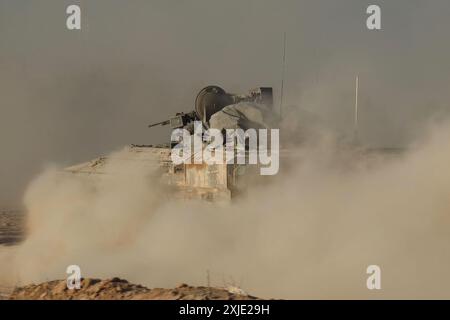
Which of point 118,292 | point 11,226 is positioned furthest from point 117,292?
point 11,226

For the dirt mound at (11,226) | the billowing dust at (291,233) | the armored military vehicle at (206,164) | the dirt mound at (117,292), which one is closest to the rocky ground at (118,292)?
the dirt mound at (117,292)

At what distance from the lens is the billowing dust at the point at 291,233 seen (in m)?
11.4

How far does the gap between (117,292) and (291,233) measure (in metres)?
4.47

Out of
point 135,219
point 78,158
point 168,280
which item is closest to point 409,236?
point 168,280

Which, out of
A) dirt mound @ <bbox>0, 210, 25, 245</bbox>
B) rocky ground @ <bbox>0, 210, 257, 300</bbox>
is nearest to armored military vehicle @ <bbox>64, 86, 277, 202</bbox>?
dirt mound @ <bbox>0, 210, 25, 245</bbox>

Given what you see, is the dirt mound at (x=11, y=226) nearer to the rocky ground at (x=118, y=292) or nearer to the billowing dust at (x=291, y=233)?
the billowing dust at (x=291, y=233)

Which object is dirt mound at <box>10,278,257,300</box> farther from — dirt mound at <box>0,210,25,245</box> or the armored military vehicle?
dirt mound at <box>0,210,25,245</box>

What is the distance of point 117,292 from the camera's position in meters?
9.89

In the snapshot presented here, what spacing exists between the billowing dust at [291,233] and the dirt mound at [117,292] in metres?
1.55

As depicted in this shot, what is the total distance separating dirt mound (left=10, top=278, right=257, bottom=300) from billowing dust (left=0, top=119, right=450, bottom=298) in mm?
1555

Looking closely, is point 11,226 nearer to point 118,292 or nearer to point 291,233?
point 291,233

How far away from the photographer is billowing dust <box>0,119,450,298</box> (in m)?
11.4
